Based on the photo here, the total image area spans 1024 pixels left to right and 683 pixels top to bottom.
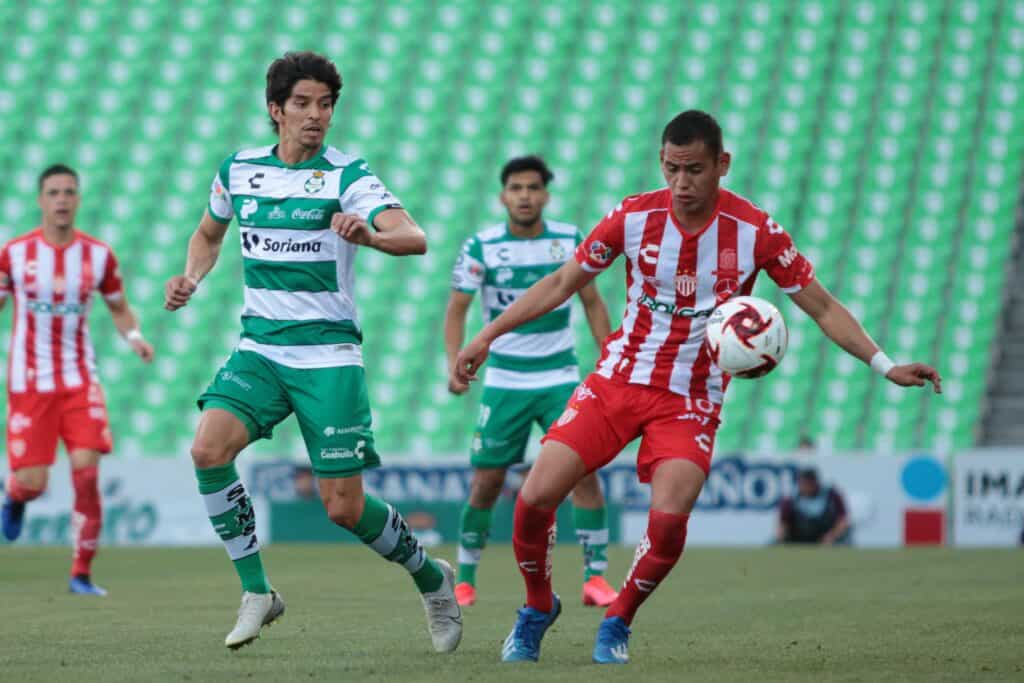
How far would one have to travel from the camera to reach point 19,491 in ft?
31.8

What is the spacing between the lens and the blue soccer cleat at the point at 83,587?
9211mm

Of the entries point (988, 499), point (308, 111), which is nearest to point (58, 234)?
point (308, 111)

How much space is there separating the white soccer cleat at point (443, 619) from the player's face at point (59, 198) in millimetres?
4387

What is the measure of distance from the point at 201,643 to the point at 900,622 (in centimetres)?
300

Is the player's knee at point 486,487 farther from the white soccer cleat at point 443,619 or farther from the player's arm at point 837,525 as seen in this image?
the player's arm at point 837,525

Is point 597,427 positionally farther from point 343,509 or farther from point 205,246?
point 205,246

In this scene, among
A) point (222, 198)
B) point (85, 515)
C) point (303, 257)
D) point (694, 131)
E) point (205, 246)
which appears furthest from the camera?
point (85, 515)

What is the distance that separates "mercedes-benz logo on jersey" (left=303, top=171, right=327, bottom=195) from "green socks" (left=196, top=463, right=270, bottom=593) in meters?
1.02

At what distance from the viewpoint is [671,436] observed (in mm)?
5711

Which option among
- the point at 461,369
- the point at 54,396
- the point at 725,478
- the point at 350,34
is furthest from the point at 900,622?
the point at 350,34

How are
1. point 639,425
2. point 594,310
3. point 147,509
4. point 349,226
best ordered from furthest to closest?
point 147,509, point 594,310, point 639,425, point 349,226

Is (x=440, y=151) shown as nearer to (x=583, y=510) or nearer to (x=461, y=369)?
(x=583, y=510)

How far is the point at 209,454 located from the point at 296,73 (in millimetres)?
1388

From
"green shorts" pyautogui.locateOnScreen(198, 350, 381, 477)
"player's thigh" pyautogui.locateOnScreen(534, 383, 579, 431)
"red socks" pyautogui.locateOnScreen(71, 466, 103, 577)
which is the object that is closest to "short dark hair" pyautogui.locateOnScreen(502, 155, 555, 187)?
"player's thigh" pyautogui.locateOnScreen(534, 383, 579, 431)
